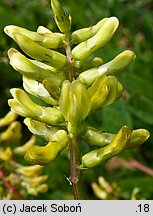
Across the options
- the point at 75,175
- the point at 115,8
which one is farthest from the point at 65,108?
the point at 115,8

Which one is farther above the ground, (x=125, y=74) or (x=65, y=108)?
(x=125, y=74)

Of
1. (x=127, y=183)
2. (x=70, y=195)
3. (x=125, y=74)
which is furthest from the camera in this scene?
(x=125, y=74)

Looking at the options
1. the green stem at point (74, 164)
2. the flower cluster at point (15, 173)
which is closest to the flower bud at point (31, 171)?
the flower cluster at point (15, 173)

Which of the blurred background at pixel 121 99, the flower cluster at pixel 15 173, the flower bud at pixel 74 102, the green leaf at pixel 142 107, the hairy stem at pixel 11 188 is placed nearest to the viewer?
the flower bud at pixel 74 102

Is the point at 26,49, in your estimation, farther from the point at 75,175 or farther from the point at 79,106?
the point at 75,175

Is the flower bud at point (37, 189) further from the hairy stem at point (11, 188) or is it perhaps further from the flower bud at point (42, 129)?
the flower bud at point (42, 129)

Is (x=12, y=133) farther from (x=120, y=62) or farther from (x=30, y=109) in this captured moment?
(x=120, y=62)

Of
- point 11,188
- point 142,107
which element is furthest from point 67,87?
point 142,107
